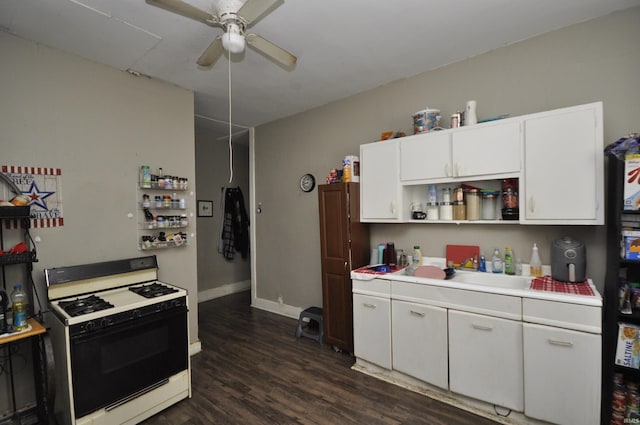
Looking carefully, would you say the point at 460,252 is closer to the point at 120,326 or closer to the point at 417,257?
the point at 417,257

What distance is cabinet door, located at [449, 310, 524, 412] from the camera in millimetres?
1957

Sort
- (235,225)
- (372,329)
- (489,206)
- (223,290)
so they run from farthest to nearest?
(235,225) < (223,290) < (372,329) < (489,206)

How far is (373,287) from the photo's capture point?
262 centimetres

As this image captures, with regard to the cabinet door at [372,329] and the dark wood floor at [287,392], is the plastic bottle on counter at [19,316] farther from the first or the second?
the cabinet door at [372,329]

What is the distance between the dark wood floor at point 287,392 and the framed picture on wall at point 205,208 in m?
2.19

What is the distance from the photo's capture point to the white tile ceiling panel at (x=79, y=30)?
185 cm

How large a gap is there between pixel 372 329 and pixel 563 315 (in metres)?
1.38

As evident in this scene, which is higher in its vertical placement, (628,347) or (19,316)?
(19,316)

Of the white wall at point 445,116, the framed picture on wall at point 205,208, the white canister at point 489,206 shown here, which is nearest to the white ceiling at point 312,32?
the white wall at point 445,116

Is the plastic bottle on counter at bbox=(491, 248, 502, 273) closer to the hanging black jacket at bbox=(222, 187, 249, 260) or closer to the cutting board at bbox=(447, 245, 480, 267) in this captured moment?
the cutting board at bbox=(447, 245, 480, 267)

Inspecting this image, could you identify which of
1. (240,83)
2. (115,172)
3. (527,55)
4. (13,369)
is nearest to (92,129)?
(115,172)

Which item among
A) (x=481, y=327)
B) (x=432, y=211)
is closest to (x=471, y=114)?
(x=432, y=211)

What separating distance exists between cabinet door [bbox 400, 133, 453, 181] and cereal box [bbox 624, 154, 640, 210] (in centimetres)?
103

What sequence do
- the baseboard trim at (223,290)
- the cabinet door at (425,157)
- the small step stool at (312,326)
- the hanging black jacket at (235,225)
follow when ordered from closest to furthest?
the cabinet door at (425,157) → the small step stool at (312,326) → the baseboard trim at (223,290) → the hanging black jacket at (235,225)
